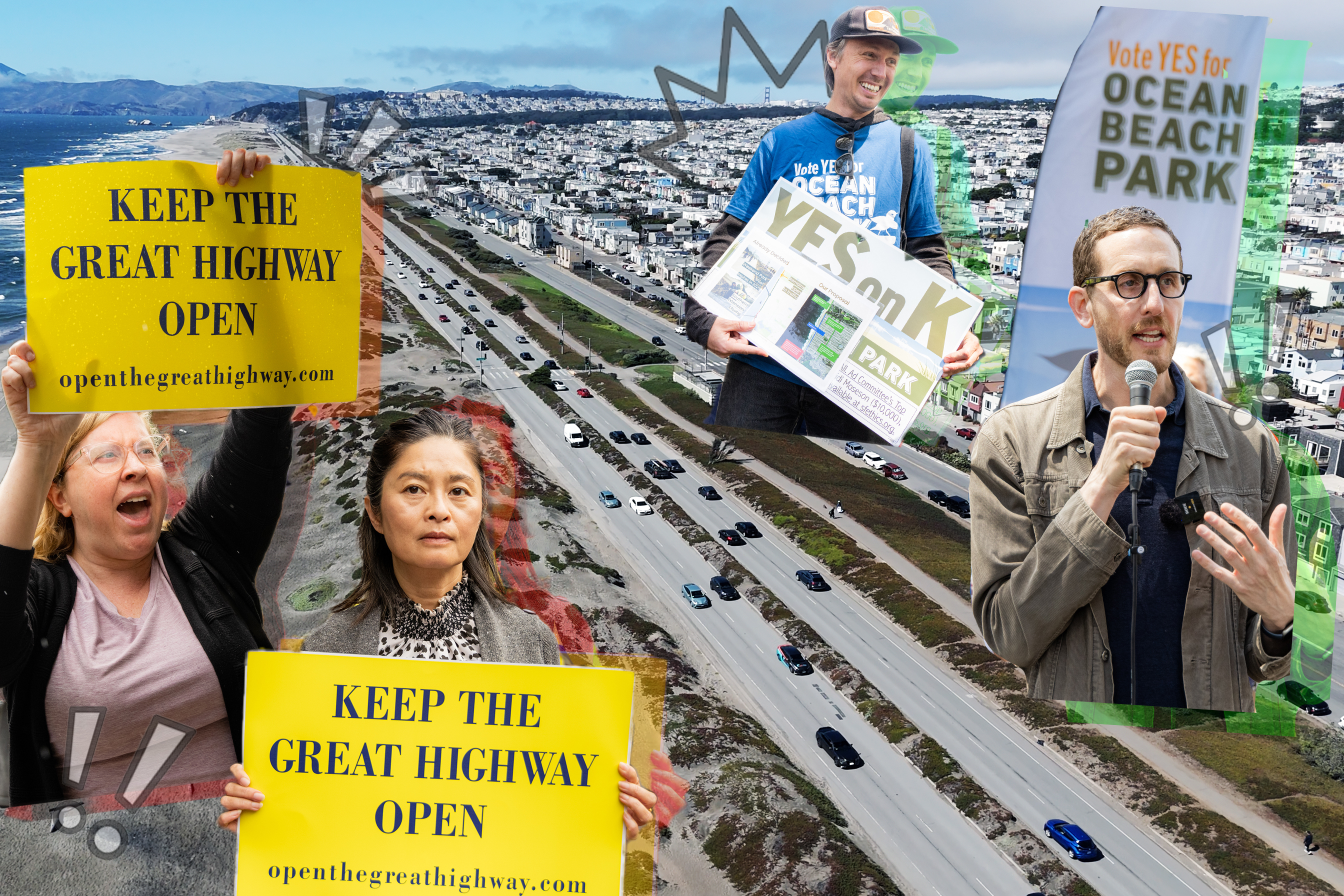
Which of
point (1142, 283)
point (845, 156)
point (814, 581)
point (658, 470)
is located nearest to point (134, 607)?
point (845, 156)

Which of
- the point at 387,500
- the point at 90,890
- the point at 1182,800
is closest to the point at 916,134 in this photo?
the point at 387,500

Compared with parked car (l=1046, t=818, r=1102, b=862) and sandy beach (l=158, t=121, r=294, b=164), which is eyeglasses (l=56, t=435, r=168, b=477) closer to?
sandy beach (l=158, t=121, r=294, b=164)

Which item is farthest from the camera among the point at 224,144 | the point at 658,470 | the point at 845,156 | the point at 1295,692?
the point at 658,470

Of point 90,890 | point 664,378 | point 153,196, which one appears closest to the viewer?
point 153,196

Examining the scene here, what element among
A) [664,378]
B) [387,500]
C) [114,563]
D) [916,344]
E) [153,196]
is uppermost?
[153,196]

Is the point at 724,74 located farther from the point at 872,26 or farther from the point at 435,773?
the point at 435,773

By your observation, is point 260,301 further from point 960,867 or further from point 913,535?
point 913,535
